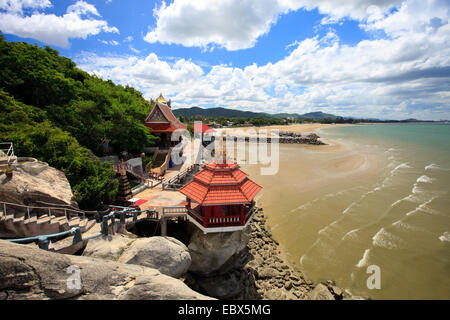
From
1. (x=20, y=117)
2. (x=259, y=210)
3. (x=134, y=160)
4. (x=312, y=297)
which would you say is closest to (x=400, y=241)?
(x=312, y=297)

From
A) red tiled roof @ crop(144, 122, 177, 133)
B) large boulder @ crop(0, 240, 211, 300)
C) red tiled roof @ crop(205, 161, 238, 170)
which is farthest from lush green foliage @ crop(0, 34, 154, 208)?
large boulder @ crop(0, 240, 211, 300)

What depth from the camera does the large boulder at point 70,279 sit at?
165 inches

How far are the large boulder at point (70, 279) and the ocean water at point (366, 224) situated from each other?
1118 cm

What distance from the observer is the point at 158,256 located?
8.39 metres

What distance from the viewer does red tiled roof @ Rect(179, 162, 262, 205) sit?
Answer: 35.4 feet

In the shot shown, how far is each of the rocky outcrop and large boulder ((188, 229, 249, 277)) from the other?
23.1ft

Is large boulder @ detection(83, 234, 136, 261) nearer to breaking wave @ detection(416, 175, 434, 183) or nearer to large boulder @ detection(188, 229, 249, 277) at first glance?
large boulder @ detection(188, 229, 249, 277)

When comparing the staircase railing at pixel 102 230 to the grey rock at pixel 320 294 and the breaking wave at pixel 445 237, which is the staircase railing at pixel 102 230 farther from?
the breaking wave at pixel 445 237

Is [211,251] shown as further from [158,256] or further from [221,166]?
[221,166]

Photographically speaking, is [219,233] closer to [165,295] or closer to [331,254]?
[165,295]

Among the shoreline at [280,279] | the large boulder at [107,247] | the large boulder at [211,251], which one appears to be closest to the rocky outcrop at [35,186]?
the large boulder at [107,247]

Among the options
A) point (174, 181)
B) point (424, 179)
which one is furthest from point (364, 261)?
point (424, 179)

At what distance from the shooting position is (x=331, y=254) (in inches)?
566

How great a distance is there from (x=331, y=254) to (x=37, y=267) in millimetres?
15983
